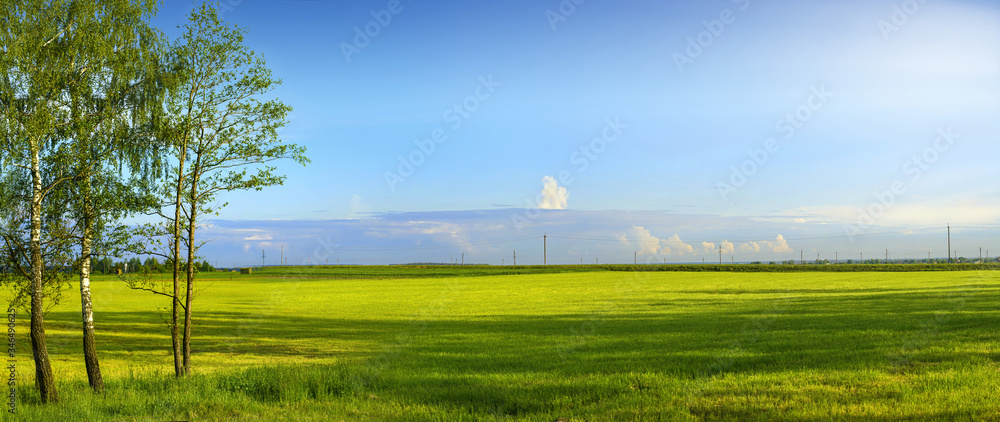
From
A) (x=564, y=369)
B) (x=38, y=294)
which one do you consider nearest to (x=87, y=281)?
(x=38, y=294)

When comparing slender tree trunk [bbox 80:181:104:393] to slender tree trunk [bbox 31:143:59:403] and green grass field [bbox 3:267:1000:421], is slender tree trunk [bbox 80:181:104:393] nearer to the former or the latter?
green grass field [bbox 3:267:1000:421]

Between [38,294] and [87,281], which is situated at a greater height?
[87,281]

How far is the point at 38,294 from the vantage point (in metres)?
11.8

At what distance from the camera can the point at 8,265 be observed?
1212 cm

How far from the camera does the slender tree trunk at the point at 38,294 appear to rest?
1182 cm

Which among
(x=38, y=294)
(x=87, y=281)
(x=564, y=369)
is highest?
(x=87, y=281)

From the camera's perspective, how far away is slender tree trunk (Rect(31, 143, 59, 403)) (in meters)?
11.8

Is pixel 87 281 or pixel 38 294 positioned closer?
pixel 38 294

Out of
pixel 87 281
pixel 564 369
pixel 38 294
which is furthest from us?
pixel 564 369

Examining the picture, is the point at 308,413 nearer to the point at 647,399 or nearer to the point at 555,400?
the point at 555,400

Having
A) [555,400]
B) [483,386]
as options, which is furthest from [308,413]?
[555,400]

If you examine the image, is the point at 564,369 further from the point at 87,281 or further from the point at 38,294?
the point at 38,294

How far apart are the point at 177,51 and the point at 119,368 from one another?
387 inches

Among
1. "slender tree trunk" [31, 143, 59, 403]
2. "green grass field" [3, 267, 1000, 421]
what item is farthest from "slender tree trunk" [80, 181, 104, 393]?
"slender tree trunk" [31, 143, 59, 403]
